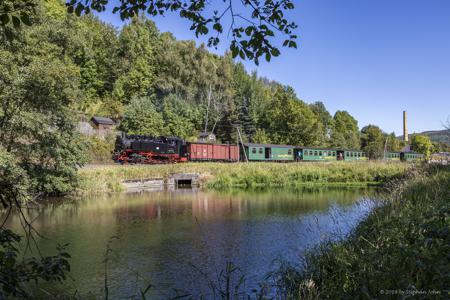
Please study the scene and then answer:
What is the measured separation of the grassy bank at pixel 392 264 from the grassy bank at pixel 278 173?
88.5ft

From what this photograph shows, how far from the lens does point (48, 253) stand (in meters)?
11.4

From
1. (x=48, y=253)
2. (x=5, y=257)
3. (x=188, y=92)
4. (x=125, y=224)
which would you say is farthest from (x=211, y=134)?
(x=5, y=257)

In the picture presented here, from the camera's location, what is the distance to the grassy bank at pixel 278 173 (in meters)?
35.6

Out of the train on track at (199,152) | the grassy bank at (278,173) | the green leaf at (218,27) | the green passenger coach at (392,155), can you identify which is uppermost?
the green leaf at (218,27)

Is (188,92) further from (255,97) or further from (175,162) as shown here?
(175,162)

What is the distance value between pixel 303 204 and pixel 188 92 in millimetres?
43440

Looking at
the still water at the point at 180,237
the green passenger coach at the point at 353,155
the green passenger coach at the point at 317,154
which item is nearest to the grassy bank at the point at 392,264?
the still water at the point at 180,237

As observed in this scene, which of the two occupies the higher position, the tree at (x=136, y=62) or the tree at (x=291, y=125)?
the tree at (x=136, y=62)

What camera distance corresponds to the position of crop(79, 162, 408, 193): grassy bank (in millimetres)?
35556

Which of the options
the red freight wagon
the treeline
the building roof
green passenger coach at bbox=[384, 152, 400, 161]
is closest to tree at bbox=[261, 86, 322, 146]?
the treeline

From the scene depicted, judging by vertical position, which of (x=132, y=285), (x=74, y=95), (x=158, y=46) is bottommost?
(x=132, y=285)

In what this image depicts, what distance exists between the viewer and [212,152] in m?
46.3

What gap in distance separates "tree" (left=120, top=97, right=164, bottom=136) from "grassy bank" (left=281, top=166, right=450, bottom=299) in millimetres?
45936

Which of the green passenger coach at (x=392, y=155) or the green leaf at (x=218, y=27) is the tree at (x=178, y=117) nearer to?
the green passenger coach at (x=392, y=155)
